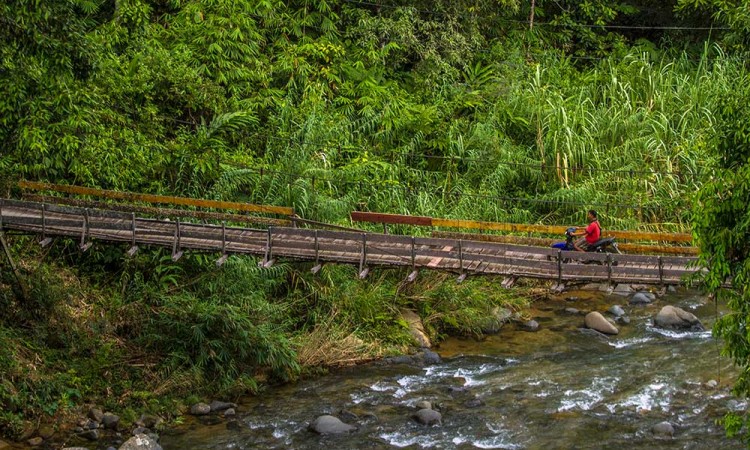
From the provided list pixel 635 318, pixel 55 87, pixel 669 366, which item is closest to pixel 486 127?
pixel 635 318

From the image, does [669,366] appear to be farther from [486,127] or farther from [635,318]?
[486,127]

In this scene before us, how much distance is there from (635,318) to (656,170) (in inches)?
188

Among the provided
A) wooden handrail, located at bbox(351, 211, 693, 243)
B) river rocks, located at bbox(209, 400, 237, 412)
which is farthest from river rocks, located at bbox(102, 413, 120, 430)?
wooden handrail, located at bbox(351, 211, 693, 243)

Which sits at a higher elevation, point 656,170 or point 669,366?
point 656,170

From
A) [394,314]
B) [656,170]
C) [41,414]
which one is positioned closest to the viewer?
[41,414]

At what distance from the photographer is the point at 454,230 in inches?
721

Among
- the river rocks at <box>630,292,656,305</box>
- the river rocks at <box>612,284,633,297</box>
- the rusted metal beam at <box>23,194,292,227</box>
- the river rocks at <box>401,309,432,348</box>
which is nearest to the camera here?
the rusted metal beam at <box>23,194,292,227</box>

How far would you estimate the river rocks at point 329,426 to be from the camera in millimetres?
12859

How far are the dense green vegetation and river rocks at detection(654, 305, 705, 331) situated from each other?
2.14 m

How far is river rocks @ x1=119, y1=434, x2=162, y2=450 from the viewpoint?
11930 mm

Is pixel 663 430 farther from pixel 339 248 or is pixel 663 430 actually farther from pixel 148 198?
pixel 148 198

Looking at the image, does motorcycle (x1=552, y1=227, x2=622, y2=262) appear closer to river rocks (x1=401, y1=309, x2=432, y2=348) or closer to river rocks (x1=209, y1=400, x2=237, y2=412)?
river rocks (x1=401, y1=309, x2=432, y2=348)

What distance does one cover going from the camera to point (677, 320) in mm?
17000

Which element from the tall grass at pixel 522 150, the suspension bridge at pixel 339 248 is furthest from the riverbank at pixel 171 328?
the tall grass at pixel 522 150
